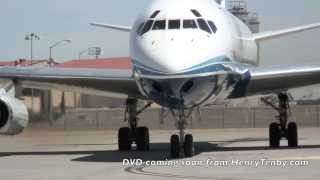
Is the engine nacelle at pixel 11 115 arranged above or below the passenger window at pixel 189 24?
below

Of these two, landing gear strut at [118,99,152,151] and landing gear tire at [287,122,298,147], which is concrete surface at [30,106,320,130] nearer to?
landing gear tire at [287,122,298,147]

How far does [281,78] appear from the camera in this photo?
20609mm

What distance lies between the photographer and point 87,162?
1870 cm

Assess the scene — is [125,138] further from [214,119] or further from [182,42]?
[214,119]

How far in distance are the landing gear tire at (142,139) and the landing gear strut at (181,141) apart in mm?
4527

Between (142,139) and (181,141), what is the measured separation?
15.6 ft

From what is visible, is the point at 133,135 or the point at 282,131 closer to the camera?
the point at 133,135

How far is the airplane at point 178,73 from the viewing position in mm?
17625

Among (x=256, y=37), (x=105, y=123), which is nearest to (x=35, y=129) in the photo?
(x=105, y=123)

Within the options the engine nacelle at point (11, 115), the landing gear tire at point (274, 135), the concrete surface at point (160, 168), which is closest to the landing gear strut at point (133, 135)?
the concrete surface at point (160, 168)

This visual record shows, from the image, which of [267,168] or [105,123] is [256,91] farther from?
[105,123]

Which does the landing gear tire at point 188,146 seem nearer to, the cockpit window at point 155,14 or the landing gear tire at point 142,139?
the cockpit window at point 155,14

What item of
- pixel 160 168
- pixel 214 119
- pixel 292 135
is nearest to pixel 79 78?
pixel 160 168

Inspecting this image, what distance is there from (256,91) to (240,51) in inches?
73.0
